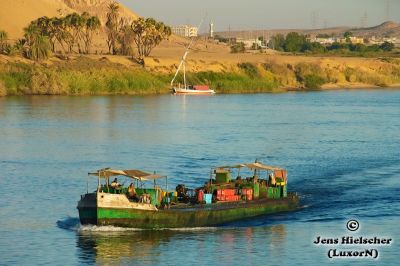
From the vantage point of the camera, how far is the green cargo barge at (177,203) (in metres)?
42.7

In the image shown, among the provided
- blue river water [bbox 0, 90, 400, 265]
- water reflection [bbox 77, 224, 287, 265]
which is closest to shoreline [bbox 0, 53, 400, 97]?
blue river water [bbox 0, 90, 400, 265]

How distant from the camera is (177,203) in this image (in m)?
45.2

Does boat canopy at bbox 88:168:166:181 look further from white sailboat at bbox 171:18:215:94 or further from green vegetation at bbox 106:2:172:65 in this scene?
green vegetation at bbox 106:2:172:65

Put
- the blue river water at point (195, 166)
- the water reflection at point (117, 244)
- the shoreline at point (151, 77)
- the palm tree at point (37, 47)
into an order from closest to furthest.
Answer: the water reflection at point (117, 244), the blue river water at point (195, 166), the shoreline at point (151, 77), the palm tree at point (37, 47)

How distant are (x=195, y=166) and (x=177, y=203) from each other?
20.8m

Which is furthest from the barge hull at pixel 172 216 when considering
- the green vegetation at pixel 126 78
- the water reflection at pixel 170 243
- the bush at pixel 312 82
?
the bush at pixel 312 82

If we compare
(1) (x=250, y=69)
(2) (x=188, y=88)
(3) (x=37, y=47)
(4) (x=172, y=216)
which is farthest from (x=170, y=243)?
(1) (x=250, y=69)

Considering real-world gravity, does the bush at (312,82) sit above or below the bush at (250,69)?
below

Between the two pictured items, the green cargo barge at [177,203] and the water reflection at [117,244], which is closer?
the water reflection at [117,244]

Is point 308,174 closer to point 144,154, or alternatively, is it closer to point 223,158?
point 223,158

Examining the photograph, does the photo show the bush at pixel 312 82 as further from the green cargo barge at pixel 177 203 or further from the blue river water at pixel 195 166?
the green cargo barge at pixel 177 203

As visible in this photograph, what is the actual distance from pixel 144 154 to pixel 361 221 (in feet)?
87.4

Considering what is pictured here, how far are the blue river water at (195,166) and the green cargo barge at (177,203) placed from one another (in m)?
0.46

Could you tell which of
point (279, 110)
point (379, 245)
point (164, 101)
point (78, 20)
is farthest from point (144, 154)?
point (78, 20)
